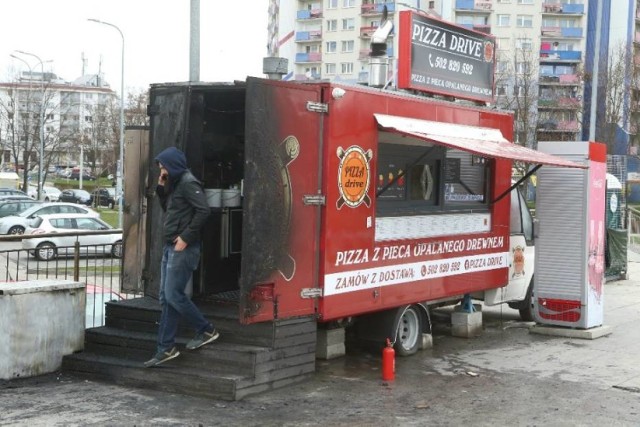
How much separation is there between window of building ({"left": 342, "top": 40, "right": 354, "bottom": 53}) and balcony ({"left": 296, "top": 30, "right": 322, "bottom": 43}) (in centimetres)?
366

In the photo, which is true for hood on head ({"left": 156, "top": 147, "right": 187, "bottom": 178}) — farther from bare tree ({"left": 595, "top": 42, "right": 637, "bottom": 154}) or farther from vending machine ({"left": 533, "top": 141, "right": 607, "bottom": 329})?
bare tree ({"left": 595, "top": 42, "right": 637, "bottom": 154})

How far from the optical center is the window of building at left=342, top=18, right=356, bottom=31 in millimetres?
92188

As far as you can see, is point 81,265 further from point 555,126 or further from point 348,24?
point 348,24

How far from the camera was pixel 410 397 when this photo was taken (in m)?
7.43

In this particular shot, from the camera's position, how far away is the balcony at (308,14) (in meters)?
95.1

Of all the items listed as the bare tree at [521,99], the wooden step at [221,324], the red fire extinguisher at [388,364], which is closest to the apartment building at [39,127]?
the bare tree at [521,99]

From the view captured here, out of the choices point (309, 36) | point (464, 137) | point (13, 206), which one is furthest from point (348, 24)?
point (464, 137)

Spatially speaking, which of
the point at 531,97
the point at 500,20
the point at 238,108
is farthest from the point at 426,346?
the point at 500,20

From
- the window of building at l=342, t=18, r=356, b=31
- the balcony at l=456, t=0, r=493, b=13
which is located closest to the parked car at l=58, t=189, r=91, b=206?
the window of building at l=342, t=18, r=356, b=31

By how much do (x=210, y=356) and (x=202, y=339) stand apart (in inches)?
7.8

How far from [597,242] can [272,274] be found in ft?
17.9

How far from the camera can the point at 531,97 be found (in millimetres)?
49938

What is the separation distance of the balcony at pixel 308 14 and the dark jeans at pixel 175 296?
298 feet

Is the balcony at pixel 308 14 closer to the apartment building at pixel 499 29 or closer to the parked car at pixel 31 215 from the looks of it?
the apartment building at pixel 499 29
